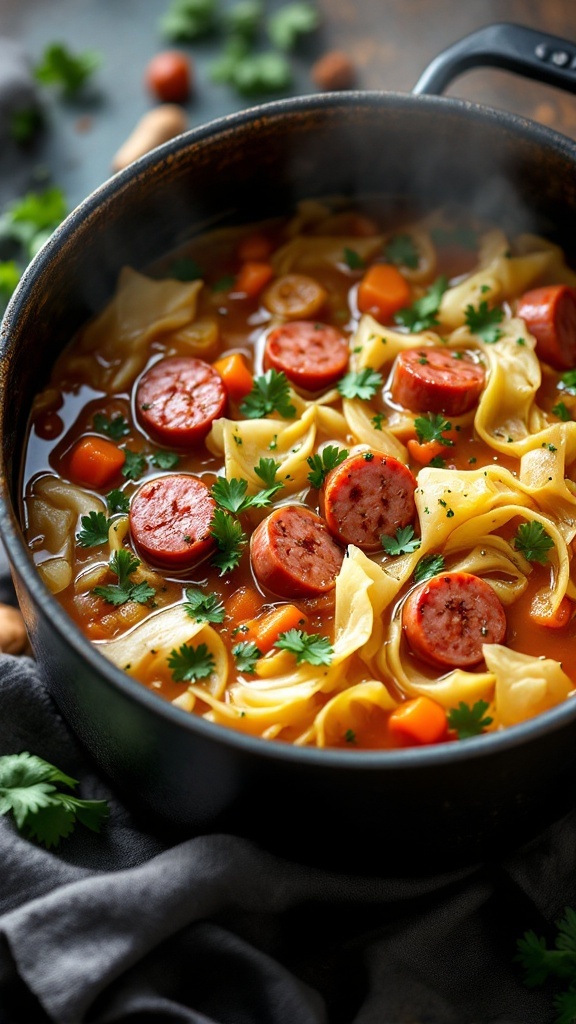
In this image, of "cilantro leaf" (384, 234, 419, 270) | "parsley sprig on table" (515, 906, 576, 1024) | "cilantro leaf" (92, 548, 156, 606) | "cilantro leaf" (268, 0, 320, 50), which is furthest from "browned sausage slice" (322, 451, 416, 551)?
"cilantro leaf" (268, 0, 320, 50)

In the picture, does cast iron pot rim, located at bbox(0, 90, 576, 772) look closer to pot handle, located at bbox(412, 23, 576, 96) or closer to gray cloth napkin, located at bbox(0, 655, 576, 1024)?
gray cloth napkin, located at bbox(0, 655, 576, 1024)

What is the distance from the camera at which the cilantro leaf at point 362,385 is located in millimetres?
4715

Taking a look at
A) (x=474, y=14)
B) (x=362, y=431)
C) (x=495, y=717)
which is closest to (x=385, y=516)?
(x=362, y=431)

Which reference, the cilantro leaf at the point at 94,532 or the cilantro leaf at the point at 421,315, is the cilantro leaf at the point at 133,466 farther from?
the cilantro leaf at the point at 421,315

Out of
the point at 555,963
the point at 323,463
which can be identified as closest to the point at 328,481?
the point at 323,463

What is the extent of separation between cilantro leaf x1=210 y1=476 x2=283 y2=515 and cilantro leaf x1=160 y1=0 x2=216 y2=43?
346cm

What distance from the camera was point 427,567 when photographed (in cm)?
429

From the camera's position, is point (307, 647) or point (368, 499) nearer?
point (307, 647)

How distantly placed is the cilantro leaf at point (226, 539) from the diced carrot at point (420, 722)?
84 centimetres

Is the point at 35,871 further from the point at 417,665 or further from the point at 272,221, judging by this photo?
the point at 272,221

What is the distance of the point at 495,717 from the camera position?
3.90 metres

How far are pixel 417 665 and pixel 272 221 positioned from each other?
244 cm

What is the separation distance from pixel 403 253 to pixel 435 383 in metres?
0.92

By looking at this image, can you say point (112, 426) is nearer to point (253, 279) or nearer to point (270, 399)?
point (270, 399)
